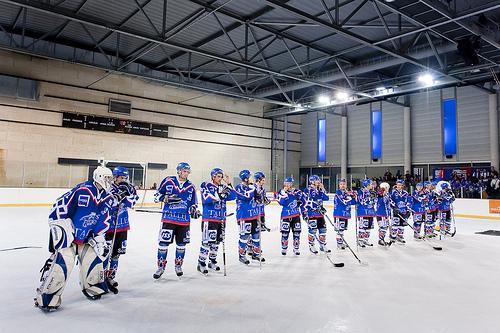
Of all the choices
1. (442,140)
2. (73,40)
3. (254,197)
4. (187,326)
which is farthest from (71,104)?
(442,140)

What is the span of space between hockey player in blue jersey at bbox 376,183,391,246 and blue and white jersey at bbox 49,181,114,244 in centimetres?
580

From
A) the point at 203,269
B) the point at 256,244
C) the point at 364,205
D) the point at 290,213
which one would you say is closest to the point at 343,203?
the point at 364,205

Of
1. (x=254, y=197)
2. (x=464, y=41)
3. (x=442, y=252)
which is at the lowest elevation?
(x=442, y=252)

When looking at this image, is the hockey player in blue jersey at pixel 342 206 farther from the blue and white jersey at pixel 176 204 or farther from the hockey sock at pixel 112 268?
the hockey sock at pixel 112 268

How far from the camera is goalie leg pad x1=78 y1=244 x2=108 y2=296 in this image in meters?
3.46

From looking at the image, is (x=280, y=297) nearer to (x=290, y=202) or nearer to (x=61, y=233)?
(x=61, y=233)

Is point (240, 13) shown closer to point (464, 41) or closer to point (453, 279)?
point (464, 41)

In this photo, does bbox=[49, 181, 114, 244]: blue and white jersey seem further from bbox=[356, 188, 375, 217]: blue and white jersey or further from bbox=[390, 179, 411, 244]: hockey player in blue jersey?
bbox=[390, 179, 411, 244]: hockey player in blue jersey

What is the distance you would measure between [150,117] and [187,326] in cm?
1654

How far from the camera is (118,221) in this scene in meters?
4.16

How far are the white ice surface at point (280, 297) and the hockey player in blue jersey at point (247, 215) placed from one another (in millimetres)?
284

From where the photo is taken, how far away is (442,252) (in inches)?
260

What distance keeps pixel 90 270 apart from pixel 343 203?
193 inches

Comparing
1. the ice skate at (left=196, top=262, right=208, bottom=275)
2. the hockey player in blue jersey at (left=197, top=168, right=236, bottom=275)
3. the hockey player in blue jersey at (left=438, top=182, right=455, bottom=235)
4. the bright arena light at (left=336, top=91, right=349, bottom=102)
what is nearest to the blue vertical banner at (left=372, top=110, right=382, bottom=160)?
the bright arena light at (left=336, top=91, right=349, bottom=102)
